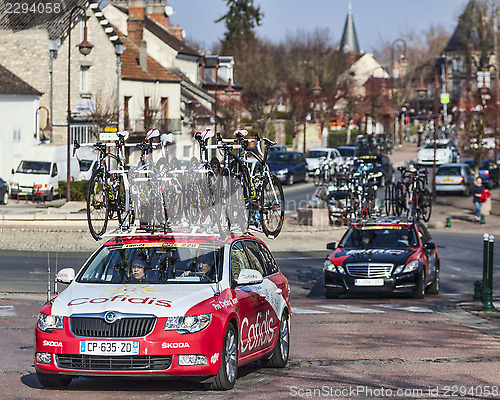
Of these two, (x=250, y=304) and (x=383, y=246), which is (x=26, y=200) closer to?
(x=383, y=246)

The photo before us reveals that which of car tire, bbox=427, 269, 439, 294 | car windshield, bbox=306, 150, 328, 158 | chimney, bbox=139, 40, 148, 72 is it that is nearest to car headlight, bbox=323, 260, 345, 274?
car tire, bbox=427, 269, 439, 294

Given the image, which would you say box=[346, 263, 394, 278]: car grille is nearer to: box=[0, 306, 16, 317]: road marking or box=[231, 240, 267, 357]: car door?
box=[0, 306, 16, 317]: road marking

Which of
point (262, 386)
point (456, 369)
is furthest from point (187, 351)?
point (456, 369)

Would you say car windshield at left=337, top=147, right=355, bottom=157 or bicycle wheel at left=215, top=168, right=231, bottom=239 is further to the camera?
car windshield at left=337, top=147, right=355, bottom=157

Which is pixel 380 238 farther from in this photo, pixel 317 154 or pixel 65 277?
pixel 317 154

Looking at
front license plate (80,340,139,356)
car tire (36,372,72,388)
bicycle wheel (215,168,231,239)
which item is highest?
bicycle wheel (215,168,231,239)

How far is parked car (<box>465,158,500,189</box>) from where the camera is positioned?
2089 inches

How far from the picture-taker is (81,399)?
9148mm

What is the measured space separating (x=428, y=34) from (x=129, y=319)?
14022cm

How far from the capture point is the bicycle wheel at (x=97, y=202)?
13289 millimetres

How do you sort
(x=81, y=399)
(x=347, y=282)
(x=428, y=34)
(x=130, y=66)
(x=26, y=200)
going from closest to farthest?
(x=81, y=399) → (x=347, y=282) → (x=26, y=200) → (x=130, y=66) → (x=428, y=34)

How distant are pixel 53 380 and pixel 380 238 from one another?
1284 cm

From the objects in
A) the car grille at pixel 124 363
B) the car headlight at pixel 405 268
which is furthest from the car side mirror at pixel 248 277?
the car headlight at pixel 405 268

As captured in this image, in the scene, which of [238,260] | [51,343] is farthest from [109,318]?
[238,260]
